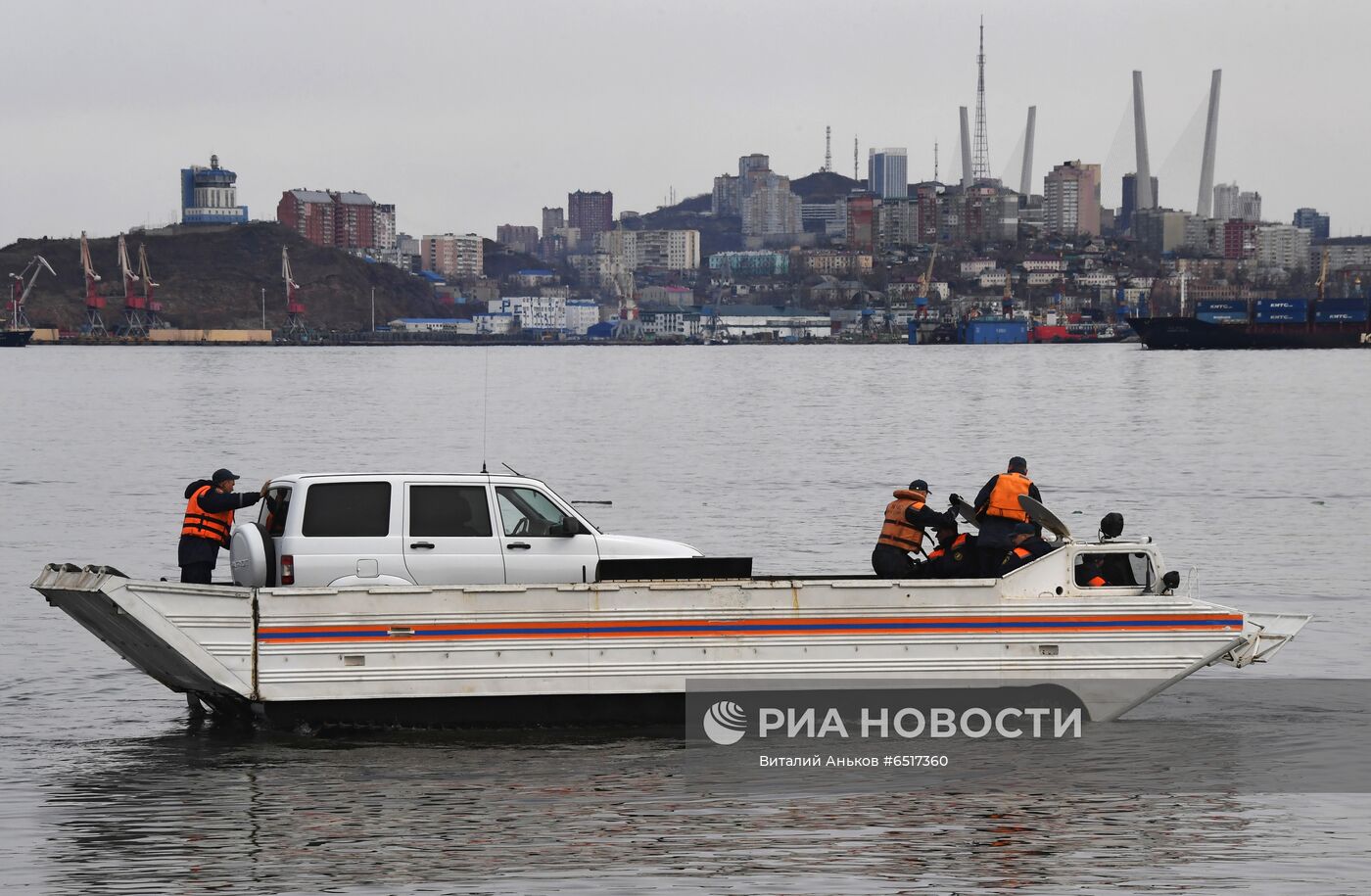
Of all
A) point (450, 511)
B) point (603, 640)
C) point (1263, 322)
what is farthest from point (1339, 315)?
point (603, 640)

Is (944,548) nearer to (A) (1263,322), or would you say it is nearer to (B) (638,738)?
(B) (638,738)

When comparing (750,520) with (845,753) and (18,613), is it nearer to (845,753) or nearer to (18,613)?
(18,613)

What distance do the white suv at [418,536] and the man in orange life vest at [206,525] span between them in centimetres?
41

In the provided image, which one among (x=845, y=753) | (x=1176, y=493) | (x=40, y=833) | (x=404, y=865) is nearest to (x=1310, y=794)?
(x=845, y=753)

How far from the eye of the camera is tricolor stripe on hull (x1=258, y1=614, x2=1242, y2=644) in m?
12.8

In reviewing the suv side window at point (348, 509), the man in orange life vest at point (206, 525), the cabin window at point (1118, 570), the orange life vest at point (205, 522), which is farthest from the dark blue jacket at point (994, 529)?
the orange life vest at point (205, 522)

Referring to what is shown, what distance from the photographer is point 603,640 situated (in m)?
13.1

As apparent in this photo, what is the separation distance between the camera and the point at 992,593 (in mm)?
13391

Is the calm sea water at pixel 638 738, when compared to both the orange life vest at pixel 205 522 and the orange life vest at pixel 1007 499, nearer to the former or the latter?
the orange life vest at pixel 205 522

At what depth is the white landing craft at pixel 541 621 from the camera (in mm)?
12852

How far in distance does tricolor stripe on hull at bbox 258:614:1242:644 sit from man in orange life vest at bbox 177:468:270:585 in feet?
5.04

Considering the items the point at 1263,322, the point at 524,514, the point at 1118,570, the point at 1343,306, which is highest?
the point at 1343,306

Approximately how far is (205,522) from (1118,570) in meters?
7.30

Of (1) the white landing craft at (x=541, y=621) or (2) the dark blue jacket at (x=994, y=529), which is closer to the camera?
(1) the white landing craft at (x=541, y=621)
